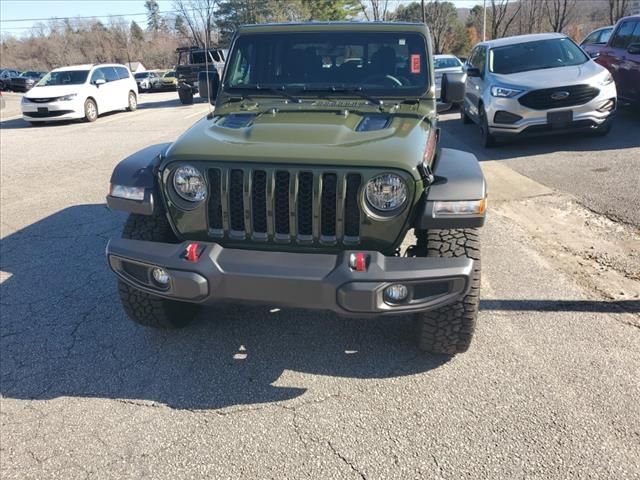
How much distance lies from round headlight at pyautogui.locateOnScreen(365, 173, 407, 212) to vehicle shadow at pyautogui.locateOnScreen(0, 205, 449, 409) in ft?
3.33

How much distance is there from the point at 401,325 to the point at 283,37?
7.64 feet

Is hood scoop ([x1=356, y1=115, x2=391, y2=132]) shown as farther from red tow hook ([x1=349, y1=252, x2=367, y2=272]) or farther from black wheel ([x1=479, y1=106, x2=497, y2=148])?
black wheel ([x1=479, y1=106, x2=497, y2=148])

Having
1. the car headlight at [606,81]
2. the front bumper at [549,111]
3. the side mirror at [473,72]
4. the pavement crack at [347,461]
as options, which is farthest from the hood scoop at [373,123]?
the side mirror at [473,72]

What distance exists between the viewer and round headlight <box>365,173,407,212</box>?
2631 millimetres

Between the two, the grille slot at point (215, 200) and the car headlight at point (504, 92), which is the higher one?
the car headlight at point (504, 92)

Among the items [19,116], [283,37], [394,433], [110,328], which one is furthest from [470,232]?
[19,116]

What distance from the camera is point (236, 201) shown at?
9.11 feet

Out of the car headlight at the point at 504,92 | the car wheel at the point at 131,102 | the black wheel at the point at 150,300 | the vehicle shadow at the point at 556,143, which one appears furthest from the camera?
the car wheel at the point at 131,102

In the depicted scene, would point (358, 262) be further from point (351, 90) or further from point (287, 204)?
point (351, 90)

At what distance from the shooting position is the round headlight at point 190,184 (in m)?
2.79

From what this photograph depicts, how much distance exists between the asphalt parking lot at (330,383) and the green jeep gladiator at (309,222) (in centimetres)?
34

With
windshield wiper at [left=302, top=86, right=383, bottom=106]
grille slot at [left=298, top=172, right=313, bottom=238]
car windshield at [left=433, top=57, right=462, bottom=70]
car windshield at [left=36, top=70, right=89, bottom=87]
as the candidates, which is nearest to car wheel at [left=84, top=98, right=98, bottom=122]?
car windshield at [left=36, top=70, right=89, bottom=87]

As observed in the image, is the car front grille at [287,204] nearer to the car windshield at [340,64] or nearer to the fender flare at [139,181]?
the fender flare at [139,181]

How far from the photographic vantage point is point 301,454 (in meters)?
2.45
